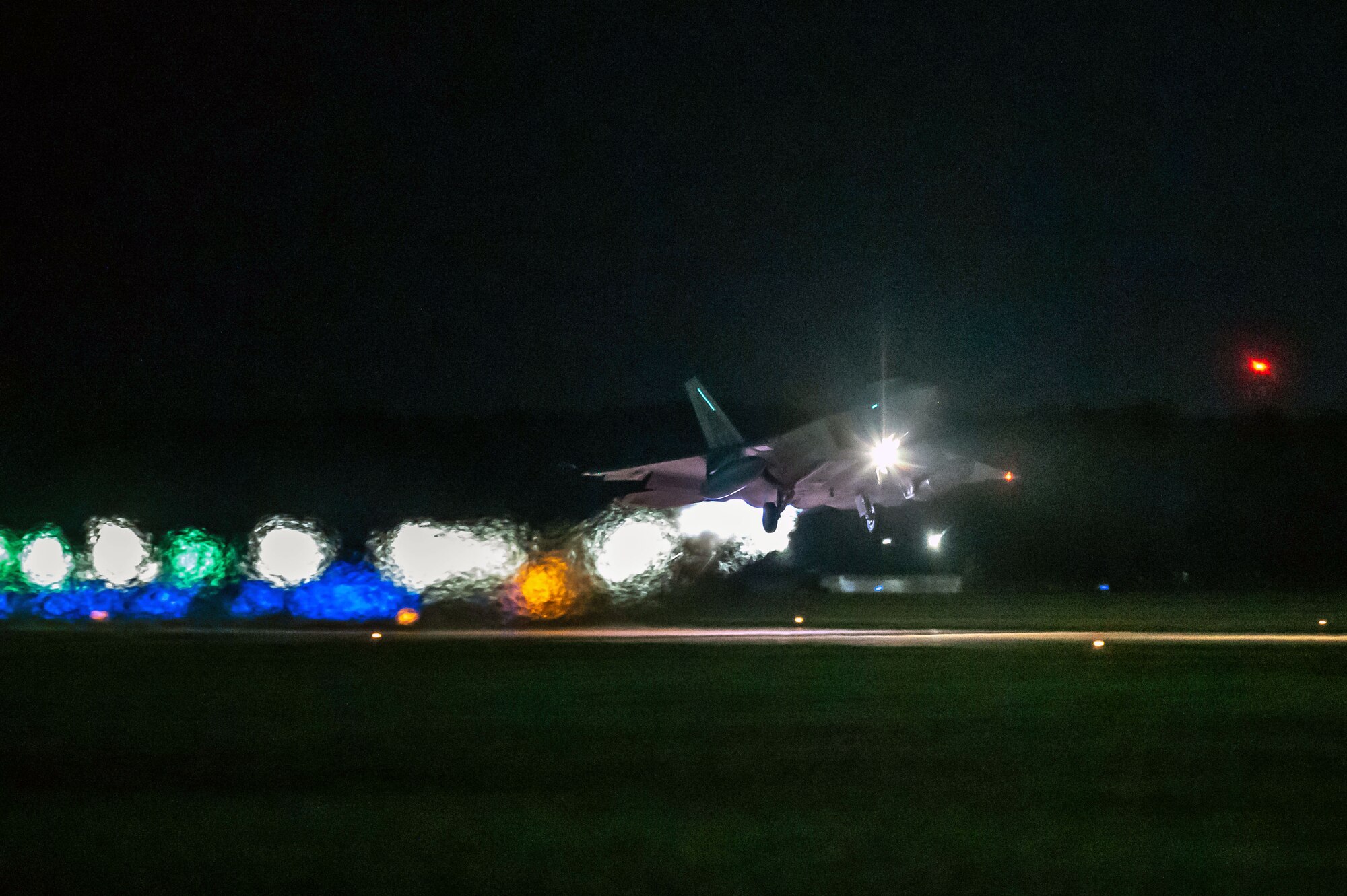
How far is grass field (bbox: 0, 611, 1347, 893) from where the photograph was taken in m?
7.07

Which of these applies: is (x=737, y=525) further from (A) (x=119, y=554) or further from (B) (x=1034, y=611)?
(A) (x=119, y=554)

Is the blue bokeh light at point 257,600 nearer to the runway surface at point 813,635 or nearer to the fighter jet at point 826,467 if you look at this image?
the runway surface at point 813,635

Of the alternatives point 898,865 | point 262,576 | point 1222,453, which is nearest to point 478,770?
point 898,865

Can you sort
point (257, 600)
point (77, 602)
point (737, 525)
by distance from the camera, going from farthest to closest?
1. point (77, 602)
2. point (257, 600)
3. point (737, 525)

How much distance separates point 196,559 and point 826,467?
18.0 m

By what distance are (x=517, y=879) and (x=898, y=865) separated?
2123 mm

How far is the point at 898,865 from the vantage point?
7.11 metres

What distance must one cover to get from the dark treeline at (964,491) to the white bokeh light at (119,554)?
148 centimetres

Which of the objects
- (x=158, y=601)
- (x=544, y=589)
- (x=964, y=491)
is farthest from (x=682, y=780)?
(x=964, y=491)

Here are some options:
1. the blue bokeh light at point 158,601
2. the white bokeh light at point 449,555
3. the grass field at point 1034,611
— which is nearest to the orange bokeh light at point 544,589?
the white bokeh light at point 449,555

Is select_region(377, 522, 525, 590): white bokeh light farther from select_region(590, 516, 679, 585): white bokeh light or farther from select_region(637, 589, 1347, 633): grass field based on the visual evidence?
select_region(637, 589, 1347, 633): grass field

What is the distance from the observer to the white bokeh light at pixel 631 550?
29.4 m

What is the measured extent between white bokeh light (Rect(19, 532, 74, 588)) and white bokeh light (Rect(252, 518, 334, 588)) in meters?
6.86

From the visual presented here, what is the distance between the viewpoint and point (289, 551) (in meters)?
33.4
